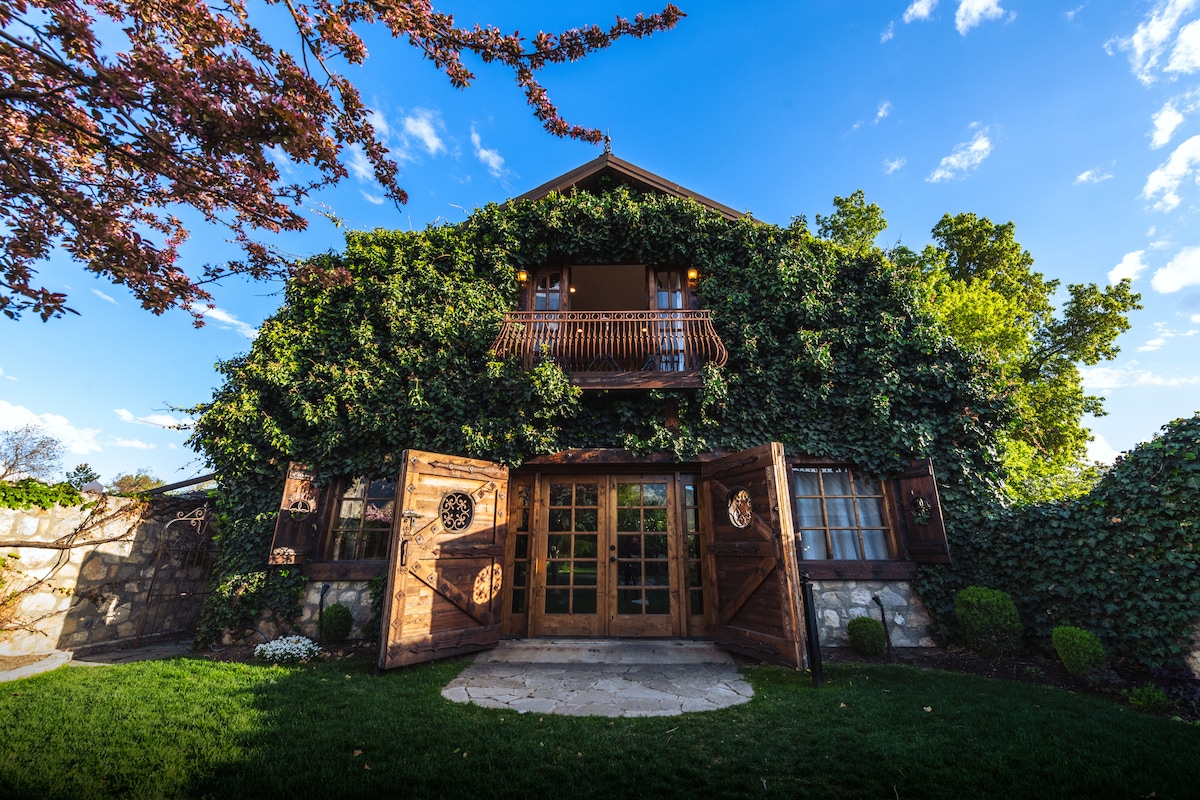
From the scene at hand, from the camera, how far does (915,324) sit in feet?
21.6

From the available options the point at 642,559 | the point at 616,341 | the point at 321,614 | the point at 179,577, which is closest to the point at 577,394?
the point at 616,341

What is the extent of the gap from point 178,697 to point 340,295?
537 cm

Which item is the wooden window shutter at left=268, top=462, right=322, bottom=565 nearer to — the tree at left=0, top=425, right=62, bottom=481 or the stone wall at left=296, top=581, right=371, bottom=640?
the stone wall at left=296, top=581, right=371, bottom=640

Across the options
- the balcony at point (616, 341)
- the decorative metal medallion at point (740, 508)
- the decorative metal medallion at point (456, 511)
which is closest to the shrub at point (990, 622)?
the decorative metal medallion at point (740, 508)

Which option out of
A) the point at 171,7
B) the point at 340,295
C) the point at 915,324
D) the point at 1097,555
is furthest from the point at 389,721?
the point at 915,324

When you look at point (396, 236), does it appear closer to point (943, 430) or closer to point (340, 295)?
point (340, 295)

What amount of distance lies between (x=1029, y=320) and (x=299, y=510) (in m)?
16.9

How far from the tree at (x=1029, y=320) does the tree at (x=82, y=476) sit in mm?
14761

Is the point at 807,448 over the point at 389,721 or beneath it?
over

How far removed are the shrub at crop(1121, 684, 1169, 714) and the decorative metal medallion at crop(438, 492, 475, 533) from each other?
20.6 ft

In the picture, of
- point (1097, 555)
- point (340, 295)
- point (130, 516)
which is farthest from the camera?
point (340, 295)

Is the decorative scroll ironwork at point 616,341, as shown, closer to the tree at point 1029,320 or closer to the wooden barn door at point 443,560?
the wooden barn door at point 443,560

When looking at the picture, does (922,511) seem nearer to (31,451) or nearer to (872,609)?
(872,609)

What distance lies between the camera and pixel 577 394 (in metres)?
6.20
